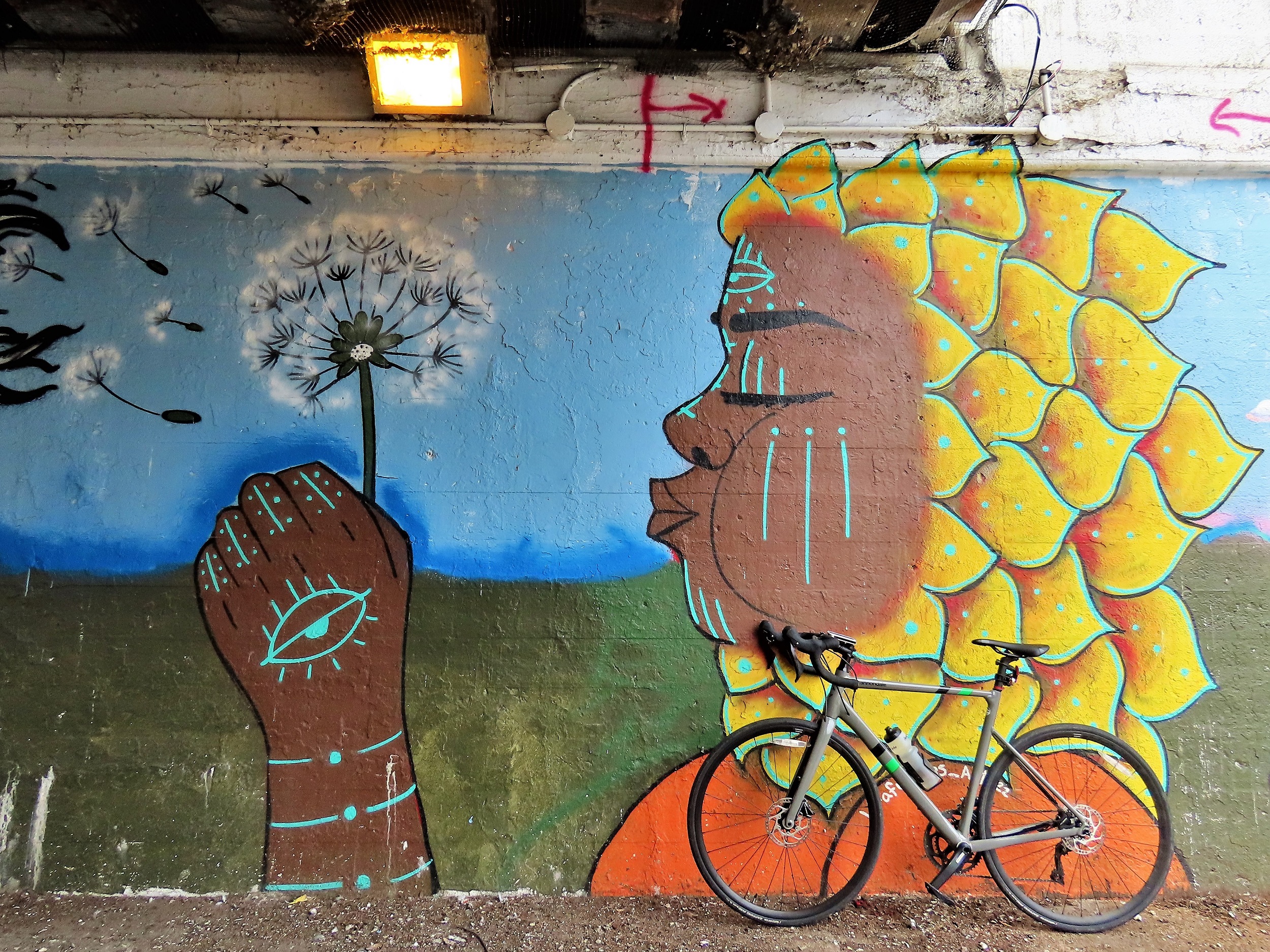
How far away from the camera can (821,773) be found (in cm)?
350

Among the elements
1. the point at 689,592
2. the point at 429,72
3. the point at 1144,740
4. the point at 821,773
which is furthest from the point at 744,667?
the point at 429,72

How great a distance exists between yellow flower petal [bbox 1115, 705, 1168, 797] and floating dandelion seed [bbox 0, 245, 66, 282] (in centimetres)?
555

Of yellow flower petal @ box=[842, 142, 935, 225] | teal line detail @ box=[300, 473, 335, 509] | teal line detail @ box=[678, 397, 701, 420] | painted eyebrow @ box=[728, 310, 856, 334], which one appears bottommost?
teal line detail @ box=[300, 473, 335, 509]

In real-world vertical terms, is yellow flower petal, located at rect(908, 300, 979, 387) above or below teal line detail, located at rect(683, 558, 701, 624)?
above

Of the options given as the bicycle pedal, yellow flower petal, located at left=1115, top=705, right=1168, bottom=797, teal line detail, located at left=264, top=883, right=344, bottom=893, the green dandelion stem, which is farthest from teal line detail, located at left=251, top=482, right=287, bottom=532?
yellow flower petal, located at left=1115, top=705, right=1168, bottom=797

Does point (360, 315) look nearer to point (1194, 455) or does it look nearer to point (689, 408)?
point (689, 408)

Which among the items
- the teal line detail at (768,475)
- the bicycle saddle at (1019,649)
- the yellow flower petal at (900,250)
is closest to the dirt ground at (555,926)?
the bicycle saddle at (1019,649)

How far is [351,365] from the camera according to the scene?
3666 mm

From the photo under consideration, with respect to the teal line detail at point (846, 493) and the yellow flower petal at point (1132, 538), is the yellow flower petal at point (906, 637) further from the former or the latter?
the yellow flower petal at point (1132, 538)

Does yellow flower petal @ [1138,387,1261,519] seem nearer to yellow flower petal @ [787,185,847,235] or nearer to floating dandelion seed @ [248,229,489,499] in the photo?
yellow flower petal @ [787,185,847,235]

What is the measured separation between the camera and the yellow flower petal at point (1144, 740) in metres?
3.53

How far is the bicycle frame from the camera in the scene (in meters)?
3.17

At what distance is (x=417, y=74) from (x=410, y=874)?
12.2 ft

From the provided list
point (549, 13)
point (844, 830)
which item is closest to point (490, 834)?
point (844, 830)
